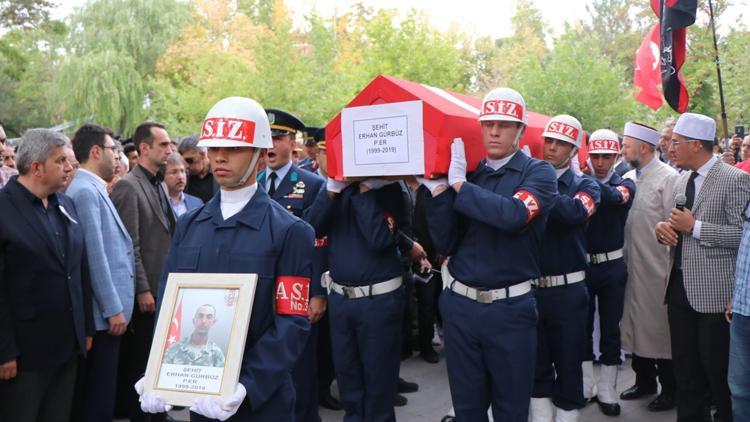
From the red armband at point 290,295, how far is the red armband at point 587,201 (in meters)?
2.85

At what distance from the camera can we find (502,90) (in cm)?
376

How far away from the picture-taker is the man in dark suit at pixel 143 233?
4.82 metres

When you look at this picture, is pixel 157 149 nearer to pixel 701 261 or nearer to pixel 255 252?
pixel 255 252

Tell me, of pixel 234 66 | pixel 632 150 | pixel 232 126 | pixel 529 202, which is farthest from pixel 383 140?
pixel 234 66

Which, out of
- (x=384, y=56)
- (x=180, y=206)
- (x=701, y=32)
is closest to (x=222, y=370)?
(x=180, y=206)

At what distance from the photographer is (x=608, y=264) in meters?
5.39

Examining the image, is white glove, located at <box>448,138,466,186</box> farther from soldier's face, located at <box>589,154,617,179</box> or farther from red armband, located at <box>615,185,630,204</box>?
soldier's face, located at <box>589,154,617,179</box>

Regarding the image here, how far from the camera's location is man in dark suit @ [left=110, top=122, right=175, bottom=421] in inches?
190

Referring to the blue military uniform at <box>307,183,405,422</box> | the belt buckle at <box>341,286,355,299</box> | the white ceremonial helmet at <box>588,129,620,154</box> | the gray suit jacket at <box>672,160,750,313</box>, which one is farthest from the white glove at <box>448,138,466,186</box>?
the white ceremonial helmet at <box>588,129,620,154</box>

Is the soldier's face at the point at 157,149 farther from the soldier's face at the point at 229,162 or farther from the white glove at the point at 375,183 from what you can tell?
the soldier's face at the point at 229,162

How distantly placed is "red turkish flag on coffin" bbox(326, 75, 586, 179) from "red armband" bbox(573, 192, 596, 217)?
110 centimetres

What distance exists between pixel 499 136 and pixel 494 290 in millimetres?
932

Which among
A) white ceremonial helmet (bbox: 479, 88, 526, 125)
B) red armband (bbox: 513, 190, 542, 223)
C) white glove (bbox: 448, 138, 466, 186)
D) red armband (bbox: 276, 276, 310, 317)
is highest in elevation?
white ceremonial helmet (bbox: 479, 88, 526, 125)

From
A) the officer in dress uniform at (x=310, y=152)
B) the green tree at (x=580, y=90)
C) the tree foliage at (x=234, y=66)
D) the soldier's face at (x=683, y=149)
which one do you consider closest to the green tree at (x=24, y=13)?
the tree foliage at (x=234, y=66)
